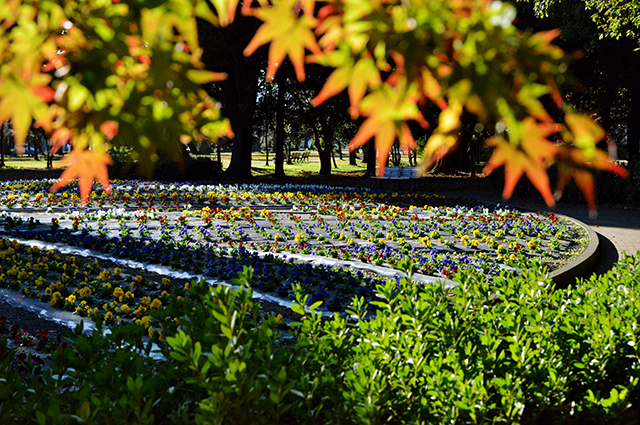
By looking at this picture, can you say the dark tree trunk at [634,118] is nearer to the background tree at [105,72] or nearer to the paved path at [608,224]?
the paved path at [608,224]

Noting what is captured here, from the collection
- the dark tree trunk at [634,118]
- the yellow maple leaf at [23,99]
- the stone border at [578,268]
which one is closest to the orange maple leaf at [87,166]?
the yellow maple leaf at [23,99]

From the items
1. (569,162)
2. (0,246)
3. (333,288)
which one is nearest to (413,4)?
(569,162)

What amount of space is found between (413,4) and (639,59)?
21.7 m

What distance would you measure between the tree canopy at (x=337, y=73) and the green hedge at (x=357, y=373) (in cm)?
90

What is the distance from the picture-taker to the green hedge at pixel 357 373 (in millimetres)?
2025

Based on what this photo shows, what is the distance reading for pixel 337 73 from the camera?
1.33 metres

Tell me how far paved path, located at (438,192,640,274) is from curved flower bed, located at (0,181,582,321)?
54 centimetres

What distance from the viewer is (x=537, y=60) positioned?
4.20 ft

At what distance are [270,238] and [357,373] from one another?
585 cm

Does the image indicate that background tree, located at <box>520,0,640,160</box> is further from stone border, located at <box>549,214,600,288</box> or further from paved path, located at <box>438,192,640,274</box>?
stone border, located at <box>549,214,600,288</box>

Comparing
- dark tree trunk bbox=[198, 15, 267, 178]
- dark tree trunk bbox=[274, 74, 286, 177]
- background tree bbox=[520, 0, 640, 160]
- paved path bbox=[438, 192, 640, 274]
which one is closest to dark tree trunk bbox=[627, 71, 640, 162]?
background tree bbox=[520, 0, 640, 160]

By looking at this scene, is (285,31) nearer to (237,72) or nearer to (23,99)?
(23,99)

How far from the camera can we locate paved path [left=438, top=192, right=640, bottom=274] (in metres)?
8.47

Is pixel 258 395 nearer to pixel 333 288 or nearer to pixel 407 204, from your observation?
pixel 333 288
